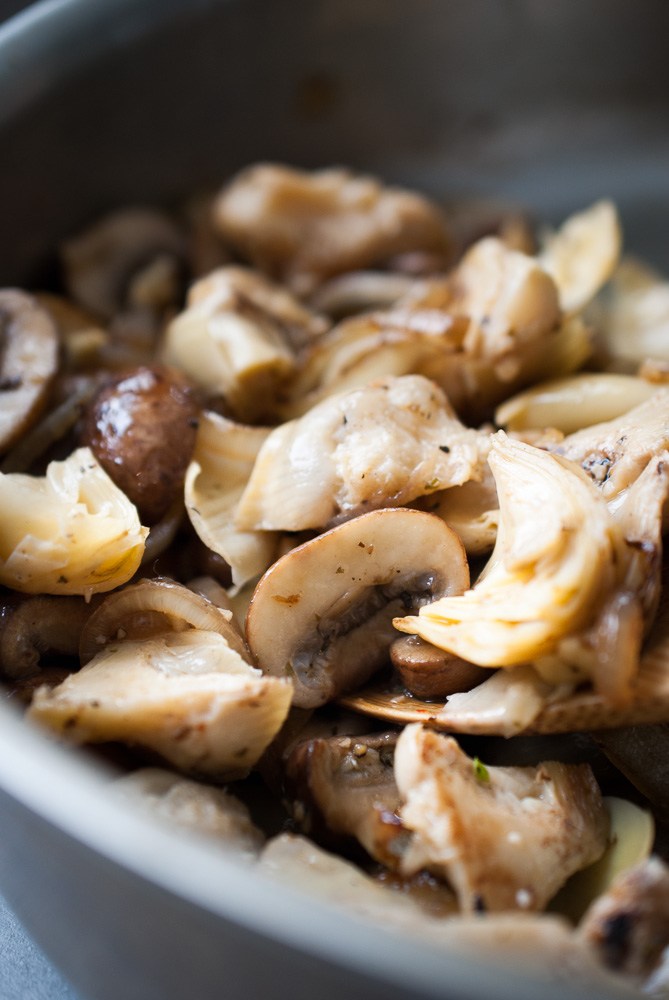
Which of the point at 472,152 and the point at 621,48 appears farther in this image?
the point at 472,152

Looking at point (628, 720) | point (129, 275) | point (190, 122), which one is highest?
point (190, 122)

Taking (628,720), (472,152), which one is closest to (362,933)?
(628,720)

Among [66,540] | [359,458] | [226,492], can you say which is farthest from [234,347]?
[66,540]

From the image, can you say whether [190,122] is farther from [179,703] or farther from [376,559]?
[179,703]

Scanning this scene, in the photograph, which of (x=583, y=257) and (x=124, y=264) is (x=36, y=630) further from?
(x=583, y=257)

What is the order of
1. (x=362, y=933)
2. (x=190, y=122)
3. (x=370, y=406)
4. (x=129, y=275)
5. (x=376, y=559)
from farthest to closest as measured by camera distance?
(x=190, y=122) → (x=129, y=275) → (x=370, y=406) → (x=376, y=559) → (x=362, y=933)

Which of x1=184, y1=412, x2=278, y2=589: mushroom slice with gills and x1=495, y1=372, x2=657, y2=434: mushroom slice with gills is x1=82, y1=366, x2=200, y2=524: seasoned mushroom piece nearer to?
x1=184, y1=412, x2=278, y2=589: mushroom slice with gills

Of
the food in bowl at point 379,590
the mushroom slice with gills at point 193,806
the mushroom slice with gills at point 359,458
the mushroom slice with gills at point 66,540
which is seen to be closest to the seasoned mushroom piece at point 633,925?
the food in bowl at point 379,590
